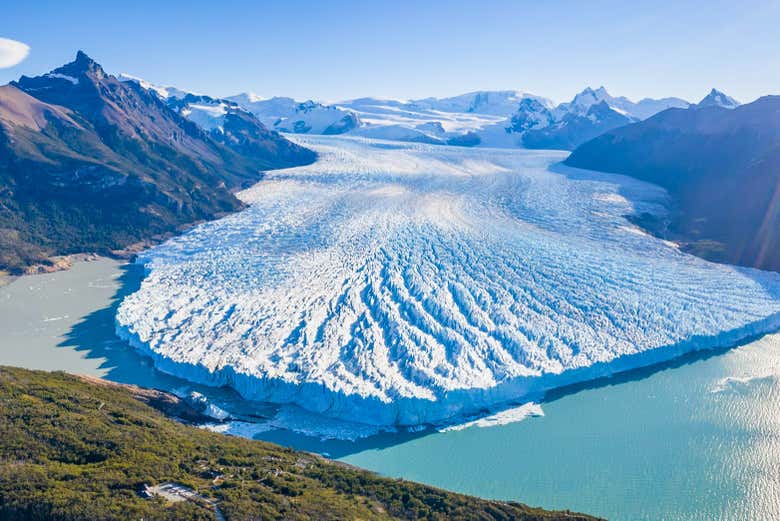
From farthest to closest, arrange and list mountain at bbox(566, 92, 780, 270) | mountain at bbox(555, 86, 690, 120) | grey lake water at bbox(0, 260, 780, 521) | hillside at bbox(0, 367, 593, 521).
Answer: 1. mountain at bbox(555, 86, 690, 120)
2. mountain at bbox(566, 92, 780, 270)
3. grey lake water at bbox(0, 260, 780, 521)
4. hillside at bbox(0, 367, 593, 521)

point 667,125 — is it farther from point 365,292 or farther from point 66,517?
point 66,517

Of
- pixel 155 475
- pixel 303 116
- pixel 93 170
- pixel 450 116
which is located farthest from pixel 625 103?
pixel 155 475

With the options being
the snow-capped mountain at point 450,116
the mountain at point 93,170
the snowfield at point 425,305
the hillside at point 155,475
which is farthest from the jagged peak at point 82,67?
the hillside at point 155,475

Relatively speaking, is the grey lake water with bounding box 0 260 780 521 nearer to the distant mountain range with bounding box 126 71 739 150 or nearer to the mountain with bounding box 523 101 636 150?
the distant mountain range with bounding box 126 71 739 150

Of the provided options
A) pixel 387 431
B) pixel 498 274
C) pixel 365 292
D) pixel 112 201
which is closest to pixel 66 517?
pixel 387 431

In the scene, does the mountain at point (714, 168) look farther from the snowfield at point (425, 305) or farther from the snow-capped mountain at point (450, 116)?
A: the snow-capped mountain at point (450, 116)

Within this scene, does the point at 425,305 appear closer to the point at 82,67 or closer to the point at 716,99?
the point at 82,67

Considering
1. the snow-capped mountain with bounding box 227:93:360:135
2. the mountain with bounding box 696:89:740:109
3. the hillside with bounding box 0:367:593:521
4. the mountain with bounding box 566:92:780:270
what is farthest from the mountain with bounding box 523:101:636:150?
the hillside with bounding box 0:367:593:521

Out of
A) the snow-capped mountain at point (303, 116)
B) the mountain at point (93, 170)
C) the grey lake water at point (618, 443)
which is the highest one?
the snow-capped mountain at point (303, 116)
